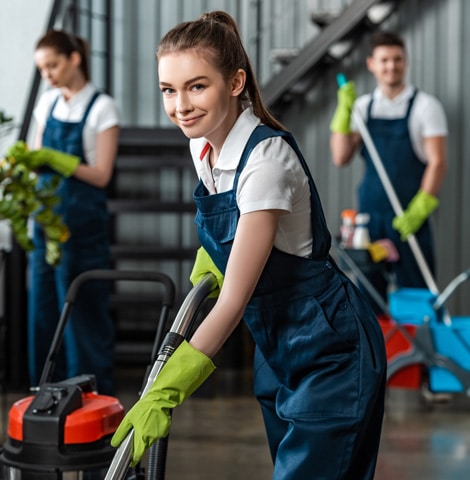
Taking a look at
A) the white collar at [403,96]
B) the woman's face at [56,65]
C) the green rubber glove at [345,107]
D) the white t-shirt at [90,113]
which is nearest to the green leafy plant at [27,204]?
the white t-shirt at [90,113]

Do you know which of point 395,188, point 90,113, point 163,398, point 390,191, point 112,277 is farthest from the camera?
point 395,188

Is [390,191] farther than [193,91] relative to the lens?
Yes

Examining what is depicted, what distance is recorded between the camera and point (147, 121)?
19.3 ft

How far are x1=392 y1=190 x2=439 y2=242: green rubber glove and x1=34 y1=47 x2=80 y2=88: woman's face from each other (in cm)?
148

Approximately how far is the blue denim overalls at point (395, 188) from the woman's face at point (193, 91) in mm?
2680

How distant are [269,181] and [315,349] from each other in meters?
0.33

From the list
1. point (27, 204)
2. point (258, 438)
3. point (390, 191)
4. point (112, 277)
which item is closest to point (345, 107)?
point (390, 191)

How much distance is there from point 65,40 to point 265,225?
2229 millimetres

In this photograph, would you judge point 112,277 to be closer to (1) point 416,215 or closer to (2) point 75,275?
(2) point 75,275

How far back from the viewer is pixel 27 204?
3.37 meters

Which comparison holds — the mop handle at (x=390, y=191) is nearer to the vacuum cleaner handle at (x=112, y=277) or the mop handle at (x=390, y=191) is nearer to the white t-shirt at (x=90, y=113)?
the white t-shirt at (x=90, y=113)

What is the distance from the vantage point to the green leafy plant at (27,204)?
321cm

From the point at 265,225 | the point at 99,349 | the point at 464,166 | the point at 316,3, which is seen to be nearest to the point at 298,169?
the point at 265,225

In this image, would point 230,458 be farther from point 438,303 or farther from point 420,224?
point 420,224
